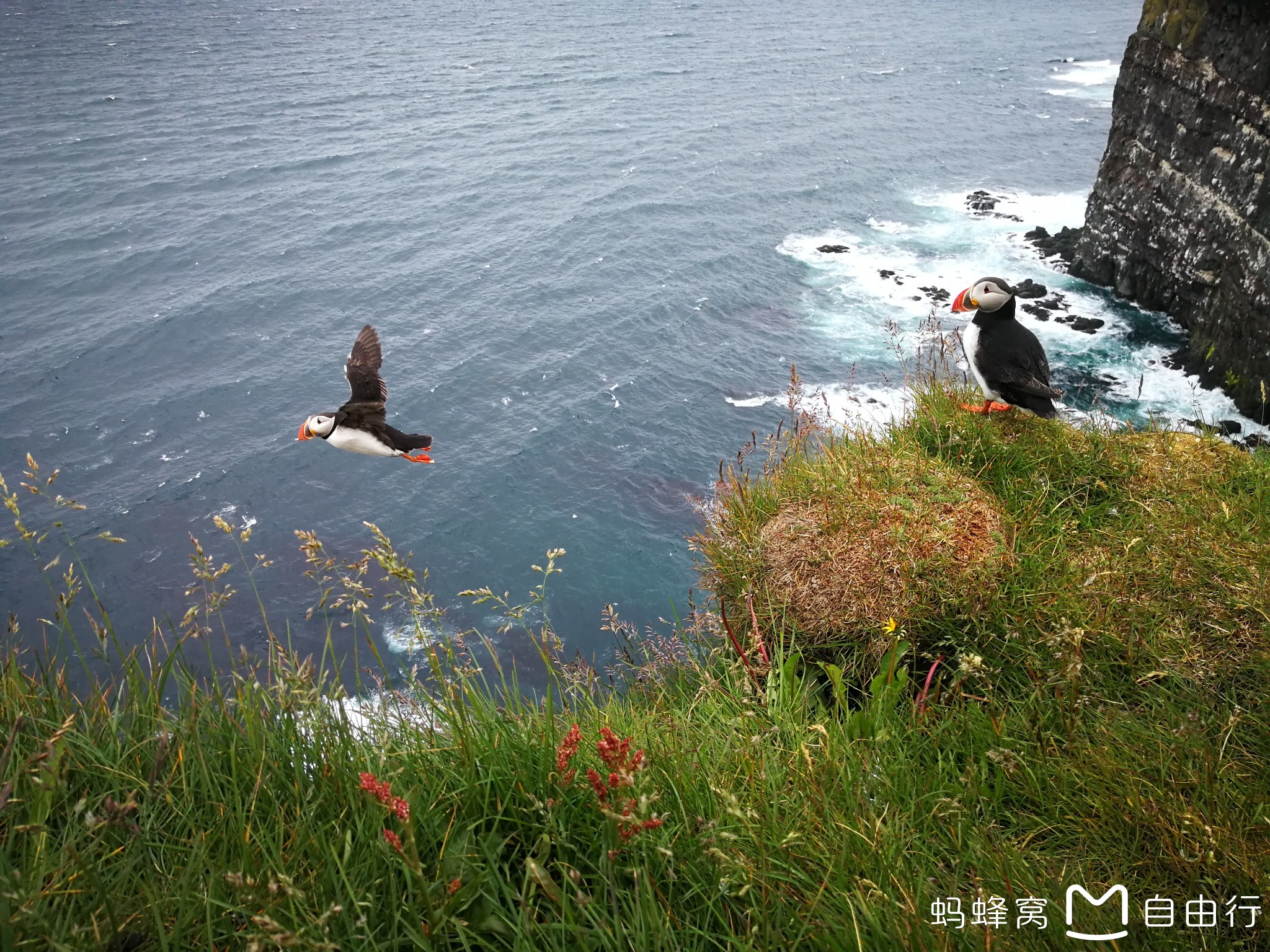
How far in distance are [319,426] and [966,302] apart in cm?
581

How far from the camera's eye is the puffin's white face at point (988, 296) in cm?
793

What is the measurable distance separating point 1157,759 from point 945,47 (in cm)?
9463

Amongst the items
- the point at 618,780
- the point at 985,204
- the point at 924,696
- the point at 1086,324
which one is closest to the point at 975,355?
the point at 924,696

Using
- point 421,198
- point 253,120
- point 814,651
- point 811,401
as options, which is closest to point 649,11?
point 253,120

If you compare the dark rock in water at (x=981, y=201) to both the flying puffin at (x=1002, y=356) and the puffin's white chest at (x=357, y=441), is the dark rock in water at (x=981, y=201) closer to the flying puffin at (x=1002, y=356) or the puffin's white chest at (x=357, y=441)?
the flying puffin at (x=1002, y=356)

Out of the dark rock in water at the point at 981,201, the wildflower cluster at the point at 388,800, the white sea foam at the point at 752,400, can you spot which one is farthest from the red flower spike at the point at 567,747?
the dark rock in water at the point at 981,201

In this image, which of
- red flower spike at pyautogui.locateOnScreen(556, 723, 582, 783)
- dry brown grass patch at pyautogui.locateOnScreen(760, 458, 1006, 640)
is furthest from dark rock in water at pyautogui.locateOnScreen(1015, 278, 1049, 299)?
red flower spike at pyautogui.locateOnScreen(556, 723, 582, 783)

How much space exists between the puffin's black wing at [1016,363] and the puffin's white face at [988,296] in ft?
0.94

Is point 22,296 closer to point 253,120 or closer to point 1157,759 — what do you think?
point 253,120

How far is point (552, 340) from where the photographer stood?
36.0 m

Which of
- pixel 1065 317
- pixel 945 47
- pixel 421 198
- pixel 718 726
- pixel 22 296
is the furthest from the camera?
pixel 945 47

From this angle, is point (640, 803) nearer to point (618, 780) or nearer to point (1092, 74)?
point (618, 780)

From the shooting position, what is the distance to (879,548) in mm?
6340

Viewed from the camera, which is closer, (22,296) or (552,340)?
(552,340)
